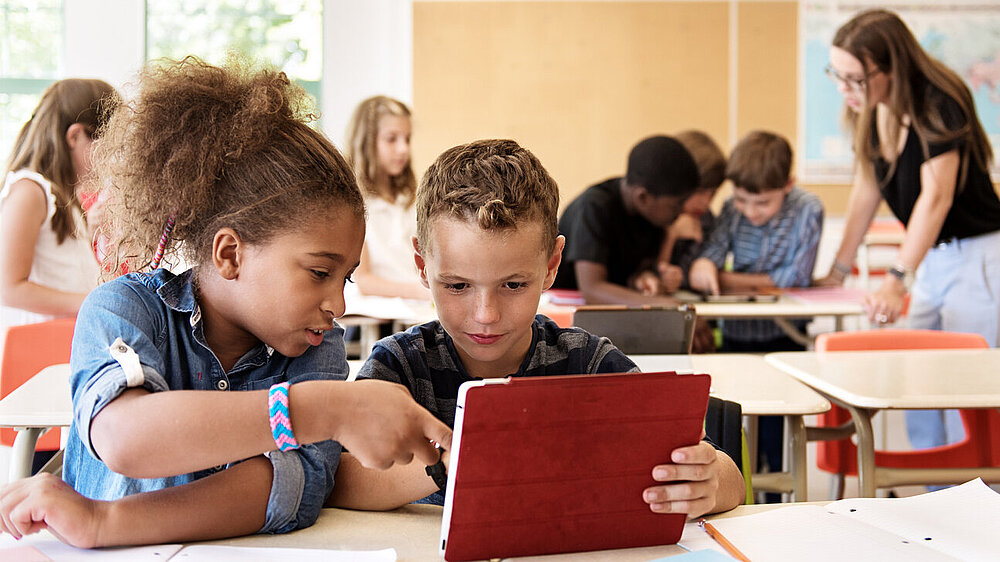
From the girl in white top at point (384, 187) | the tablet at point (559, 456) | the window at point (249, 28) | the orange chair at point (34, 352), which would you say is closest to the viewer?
the tablet at point (559, 456)

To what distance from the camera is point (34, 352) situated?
89.4 inches

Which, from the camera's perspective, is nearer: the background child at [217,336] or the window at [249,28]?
the background child at [217,336]

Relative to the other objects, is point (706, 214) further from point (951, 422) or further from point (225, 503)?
point (225, 503)

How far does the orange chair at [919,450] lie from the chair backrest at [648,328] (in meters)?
0.51

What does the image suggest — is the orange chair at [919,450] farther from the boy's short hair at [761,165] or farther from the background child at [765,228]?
the boy's short hair at [761,165]

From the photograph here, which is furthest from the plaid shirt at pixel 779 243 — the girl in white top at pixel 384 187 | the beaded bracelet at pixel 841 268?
the girl in white top at pixel 384 187

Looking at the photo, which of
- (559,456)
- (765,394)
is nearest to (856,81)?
(765,394)

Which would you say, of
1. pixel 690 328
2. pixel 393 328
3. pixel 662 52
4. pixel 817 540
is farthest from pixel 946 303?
pixel 662 52

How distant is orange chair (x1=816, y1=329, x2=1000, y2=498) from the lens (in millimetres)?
2447

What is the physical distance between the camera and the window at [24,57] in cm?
552

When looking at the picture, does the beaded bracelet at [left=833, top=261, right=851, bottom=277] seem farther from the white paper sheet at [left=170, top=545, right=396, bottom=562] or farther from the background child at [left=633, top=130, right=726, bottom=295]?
the white paper sheet at [left=170, top=545, right=396, bottom=562]

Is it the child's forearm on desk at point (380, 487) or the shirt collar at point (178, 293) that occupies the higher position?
the shirt collar at point (178, 293)

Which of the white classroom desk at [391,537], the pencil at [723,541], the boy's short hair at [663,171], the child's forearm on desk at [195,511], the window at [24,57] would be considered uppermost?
the window at [24,57]

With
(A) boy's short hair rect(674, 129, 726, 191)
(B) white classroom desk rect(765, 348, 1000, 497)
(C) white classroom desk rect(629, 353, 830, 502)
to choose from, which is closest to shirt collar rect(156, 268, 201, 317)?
(C) white classroom desk rect(629, 353, 830, 502)
